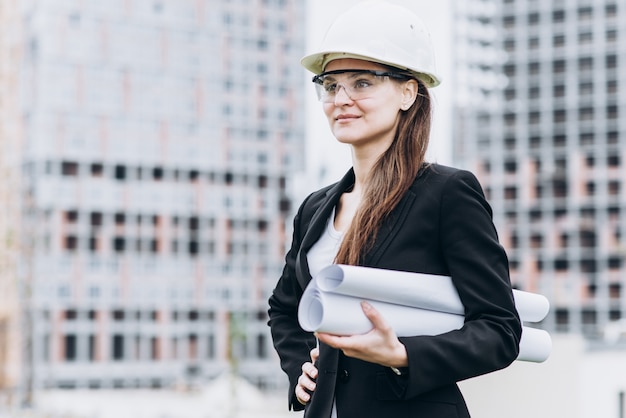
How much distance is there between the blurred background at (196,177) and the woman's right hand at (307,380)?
32273 millimetres

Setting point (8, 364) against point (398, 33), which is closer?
point (398, 33)

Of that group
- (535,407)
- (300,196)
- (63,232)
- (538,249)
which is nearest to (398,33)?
(535,407)

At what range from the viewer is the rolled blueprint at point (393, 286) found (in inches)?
45.1

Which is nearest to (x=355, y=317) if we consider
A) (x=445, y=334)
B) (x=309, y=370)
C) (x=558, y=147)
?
(x=445, y=334)

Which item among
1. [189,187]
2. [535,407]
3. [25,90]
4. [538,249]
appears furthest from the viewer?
[538,249]

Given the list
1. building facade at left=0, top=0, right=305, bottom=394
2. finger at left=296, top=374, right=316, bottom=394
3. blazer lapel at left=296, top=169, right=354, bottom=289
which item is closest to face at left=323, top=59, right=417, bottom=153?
blazer lapel at left=296, top=169, right=354, bottom=289

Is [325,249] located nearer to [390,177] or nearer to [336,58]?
[390,177]

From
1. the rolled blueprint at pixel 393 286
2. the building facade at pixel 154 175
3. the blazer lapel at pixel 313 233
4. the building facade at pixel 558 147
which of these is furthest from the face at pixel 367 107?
the building facade at pixel 558 147

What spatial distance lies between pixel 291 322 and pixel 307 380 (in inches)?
7.9

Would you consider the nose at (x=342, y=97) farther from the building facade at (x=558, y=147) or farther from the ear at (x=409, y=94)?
the building facade at (x=558, y=147)

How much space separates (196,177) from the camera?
39.7 m

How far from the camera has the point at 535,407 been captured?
256 centimetres

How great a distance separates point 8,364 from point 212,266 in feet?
27.7

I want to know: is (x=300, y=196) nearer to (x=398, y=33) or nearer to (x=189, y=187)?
(x=189, y=187)
